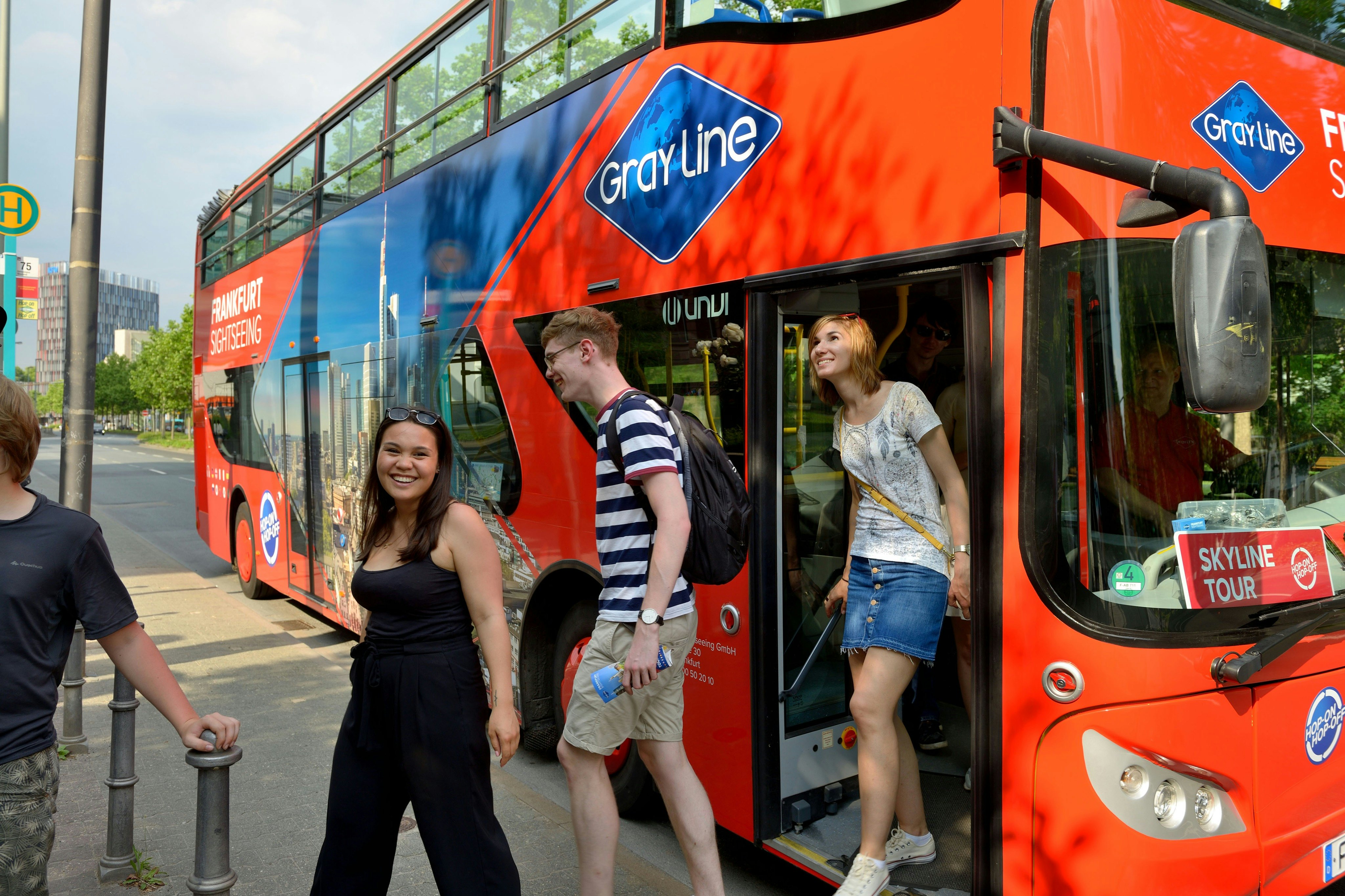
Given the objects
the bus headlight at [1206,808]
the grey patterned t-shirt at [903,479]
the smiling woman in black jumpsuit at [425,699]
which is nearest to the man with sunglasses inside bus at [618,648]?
the smiling woman in black jumpsuit at [425,699]

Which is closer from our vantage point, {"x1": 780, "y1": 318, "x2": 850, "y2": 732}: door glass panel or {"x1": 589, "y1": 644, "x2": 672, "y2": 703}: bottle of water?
{"x1": 589, "y1": 644, "x2": 672, "y2": 703}: bottle of water

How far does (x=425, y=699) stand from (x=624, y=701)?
63cm

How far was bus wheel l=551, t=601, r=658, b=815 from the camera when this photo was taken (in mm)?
4262

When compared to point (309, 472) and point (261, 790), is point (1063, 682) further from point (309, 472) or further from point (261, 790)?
point (309, 472)

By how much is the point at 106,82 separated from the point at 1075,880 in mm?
5793

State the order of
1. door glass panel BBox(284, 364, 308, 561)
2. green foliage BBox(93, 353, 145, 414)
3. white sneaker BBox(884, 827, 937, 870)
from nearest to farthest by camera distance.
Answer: white sneaker BBox(884, 827, 937, 870), door glass panel BBox(284, 364, 308, 561), green foliage BBox(93, 353, 145, 414)

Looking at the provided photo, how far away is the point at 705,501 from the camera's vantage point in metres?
2.93

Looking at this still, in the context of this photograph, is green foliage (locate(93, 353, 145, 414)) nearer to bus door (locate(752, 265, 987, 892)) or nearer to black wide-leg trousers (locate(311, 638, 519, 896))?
bus door (locate(752, 265, 987, 892))

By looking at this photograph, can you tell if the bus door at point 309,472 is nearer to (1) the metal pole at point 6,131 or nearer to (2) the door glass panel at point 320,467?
(2) the door glass panel at point 320,467

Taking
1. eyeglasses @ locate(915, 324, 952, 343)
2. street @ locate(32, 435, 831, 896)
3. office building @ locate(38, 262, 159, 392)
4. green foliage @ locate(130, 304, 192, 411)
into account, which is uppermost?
office building @ locate(38, 262, 159, 392)

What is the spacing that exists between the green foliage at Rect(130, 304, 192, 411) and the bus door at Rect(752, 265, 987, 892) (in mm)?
55117

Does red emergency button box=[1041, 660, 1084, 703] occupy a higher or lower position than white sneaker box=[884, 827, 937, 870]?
higher

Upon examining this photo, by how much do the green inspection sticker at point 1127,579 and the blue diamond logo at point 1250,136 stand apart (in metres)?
1.19

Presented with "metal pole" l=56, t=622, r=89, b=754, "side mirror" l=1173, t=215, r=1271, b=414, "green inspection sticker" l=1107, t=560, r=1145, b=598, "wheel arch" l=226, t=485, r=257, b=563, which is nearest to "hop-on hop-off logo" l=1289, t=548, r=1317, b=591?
"green inspection sticker" l=1107, t=560, r=1145, b=598
